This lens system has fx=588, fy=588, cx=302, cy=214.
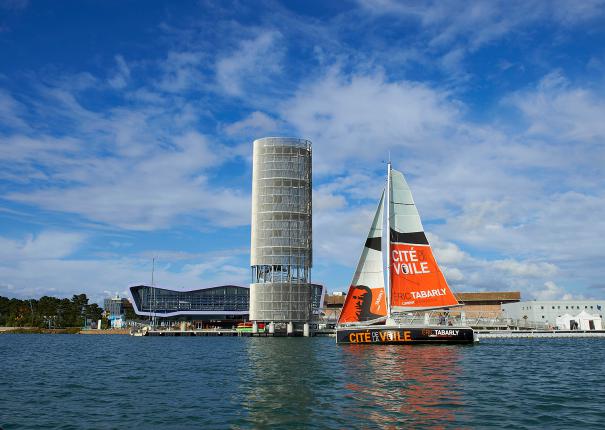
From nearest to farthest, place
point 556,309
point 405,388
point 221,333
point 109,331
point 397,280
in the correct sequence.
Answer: point 405,388
point 397,280
point 221,333
point 556,309
point 109,331

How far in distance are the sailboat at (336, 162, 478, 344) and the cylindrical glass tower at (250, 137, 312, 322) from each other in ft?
197

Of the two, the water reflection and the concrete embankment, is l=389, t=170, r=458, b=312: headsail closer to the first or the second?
the water reflection

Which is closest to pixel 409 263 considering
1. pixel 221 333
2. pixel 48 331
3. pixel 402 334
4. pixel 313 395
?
pixel 402 334

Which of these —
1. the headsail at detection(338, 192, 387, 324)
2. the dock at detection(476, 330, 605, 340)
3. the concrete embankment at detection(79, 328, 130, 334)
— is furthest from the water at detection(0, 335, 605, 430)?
the concrete embankment at detection(79, 328, 130, 334)

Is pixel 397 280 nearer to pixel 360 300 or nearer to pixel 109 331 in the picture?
pixel 360 300

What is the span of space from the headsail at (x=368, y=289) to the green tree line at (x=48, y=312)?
145 meters

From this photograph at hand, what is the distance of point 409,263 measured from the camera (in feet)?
195

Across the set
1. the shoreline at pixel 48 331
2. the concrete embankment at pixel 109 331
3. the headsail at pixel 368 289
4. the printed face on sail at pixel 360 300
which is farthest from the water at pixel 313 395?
the shoreline at pixel 48 331

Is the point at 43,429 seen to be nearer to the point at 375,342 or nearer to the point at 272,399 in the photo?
the point at 272,399

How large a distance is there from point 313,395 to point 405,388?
15.1 ft

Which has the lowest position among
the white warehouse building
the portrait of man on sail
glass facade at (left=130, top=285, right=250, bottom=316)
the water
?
the water

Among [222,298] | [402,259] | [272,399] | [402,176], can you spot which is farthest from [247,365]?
[222,298]

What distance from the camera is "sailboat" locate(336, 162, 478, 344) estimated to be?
5797 cm

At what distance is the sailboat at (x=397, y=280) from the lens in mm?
57969
